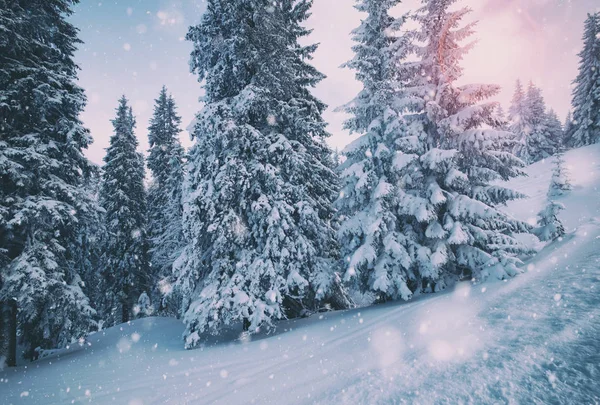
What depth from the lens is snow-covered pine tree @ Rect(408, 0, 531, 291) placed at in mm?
9969

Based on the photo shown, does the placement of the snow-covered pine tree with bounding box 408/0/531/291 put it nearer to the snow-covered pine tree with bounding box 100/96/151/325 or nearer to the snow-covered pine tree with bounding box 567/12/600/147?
the snow-covered pine tree with bounding box 100/96/151/325

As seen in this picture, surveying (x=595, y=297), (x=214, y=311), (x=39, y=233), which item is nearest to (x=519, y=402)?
(x=595, y=297)

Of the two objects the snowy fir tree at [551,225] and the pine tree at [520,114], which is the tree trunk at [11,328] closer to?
the snowy fir tree at [551,225]

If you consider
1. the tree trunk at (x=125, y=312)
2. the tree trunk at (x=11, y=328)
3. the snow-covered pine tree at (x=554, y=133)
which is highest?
the snow-covered pine tree at (x=554, y=133)

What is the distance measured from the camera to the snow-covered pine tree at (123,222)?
22172 millimetres

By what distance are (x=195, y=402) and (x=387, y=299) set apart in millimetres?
8277

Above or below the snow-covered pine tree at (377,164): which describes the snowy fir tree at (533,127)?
above

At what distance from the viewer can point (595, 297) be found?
410cm

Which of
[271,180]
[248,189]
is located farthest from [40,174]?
[271,180]

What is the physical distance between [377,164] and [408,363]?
9.06 m

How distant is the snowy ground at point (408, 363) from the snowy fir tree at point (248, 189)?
148cm

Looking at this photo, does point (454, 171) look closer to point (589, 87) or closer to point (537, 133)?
point (589, 87)

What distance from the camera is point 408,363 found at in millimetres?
3795

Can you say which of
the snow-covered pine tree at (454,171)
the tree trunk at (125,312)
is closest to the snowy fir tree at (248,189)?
the snow-covered pine tree at (454,171)
